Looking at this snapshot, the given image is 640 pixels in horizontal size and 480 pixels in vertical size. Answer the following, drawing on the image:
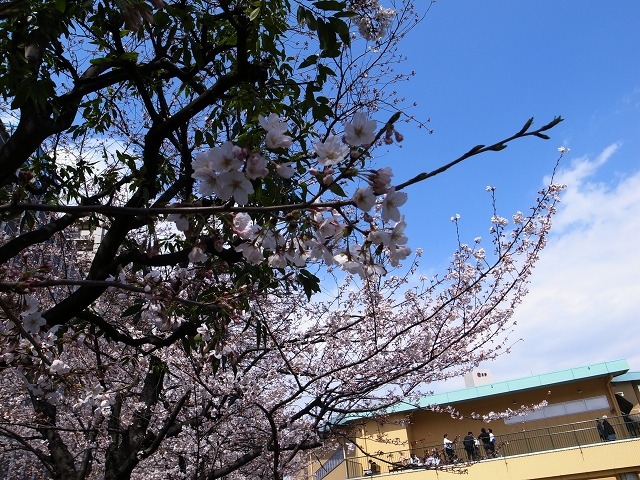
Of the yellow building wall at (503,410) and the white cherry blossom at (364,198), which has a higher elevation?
the yellow building wall at (503,410)

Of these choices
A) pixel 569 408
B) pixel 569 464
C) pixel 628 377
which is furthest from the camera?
pixel 628 377

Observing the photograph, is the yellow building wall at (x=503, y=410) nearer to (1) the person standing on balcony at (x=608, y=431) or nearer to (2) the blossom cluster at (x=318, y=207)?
(1) the person standing on balcony at (x=608, y=431)

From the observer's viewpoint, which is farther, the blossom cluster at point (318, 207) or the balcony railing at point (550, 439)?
the balcony railing at point (550, 439)

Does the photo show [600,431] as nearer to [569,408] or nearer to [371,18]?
[569,408]

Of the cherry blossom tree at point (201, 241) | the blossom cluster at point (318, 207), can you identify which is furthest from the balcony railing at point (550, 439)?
the blossom cluster at point (318, 207)

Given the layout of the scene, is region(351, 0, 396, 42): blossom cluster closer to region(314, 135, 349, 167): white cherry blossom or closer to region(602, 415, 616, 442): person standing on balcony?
region(314, 135, 349, 167): white cherry blossom

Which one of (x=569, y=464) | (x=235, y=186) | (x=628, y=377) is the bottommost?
(x=569, y=464)

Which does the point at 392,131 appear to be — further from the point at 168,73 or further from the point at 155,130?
the point at 168,73

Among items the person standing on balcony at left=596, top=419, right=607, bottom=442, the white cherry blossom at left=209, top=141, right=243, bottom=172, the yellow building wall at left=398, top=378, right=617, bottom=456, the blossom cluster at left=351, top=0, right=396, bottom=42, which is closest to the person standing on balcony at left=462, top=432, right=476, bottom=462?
the yellow building wall at left=398, top=378, right=617, bottom=456

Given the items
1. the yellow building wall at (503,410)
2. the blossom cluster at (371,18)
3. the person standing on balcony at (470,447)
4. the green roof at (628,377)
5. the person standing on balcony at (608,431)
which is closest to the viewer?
the blossom cluster at (371,18)

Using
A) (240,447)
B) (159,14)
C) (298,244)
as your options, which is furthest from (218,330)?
(240,447)

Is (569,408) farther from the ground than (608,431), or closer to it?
farther from the ground

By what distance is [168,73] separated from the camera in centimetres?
417

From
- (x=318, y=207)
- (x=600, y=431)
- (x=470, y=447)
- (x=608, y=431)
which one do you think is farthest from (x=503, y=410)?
(x=318, y=207)
